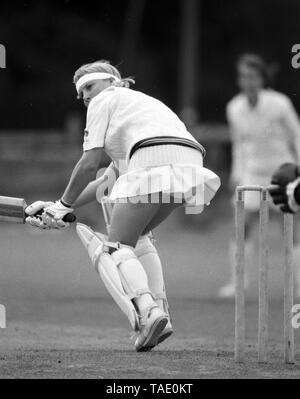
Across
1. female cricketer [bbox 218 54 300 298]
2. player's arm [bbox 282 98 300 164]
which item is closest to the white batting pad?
female cricketer [bbox 218 54 300 298]

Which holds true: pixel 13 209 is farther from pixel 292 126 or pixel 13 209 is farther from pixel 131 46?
pixel 131 46

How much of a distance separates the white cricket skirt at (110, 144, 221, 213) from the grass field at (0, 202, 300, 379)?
855 mm

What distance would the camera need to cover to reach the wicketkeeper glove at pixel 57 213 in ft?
22.3

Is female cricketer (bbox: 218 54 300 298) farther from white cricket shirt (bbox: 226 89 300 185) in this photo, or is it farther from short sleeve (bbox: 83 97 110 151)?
short sleeve (bbox: 83 97 110 151)

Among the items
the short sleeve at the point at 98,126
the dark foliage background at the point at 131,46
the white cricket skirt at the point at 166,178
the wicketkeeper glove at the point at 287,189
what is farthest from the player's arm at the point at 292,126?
the dark foliage background at the point at 131,46

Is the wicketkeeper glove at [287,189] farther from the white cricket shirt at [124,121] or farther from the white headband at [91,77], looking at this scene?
the white headband at [91,77]

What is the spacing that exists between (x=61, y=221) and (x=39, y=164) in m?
13.8

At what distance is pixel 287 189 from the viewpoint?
16.8 feet

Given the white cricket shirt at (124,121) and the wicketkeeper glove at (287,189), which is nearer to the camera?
the wicketkeeper glove at (287,189)

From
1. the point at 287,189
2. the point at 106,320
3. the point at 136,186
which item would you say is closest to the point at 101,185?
the point at 136,186

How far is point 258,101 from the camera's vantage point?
10188 mm

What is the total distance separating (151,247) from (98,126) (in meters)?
0.84

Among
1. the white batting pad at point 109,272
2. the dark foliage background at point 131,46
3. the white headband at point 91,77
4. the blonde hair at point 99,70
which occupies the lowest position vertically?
the white batting pad at point 109,272

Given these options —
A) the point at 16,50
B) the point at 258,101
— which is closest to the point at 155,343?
the point at 258,101
